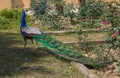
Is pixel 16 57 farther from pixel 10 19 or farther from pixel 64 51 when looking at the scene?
pixel 10 19

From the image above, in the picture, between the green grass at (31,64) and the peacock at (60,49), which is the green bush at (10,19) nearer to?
the green grass at (31,64)

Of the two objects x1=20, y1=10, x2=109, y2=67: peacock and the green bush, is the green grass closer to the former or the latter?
x1=20, y1=10, x2=109, y2=67: peacock

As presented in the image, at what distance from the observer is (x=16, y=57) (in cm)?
831

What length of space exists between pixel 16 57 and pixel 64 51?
4.10ft

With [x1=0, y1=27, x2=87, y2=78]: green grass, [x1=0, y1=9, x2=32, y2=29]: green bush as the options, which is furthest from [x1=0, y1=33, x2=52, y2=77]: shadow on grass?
[x1=0, y1=9, x2=32, y2=29]: green bush

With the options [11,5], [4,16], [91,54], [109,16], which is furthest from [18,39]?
[11,5]

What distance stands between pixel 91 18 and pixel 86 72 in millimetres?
5923

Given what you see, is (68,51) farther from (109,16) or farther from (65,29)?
(65,29)

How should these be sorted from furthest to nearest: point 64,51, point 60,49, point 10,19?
point 10,19, point 60,49, point 64,51

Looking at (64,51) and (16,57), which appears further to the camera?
(16,57)

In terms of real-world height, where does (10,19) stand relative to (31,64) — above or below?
below

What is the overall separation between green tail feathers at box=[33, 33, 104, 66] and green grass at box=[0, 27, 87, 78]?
7.4 inches

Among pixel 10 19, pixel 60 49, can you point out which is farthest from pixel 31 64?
pixel 10 19

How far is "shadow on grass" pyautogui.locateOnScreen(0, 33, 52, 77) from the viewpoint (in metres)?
7.21
